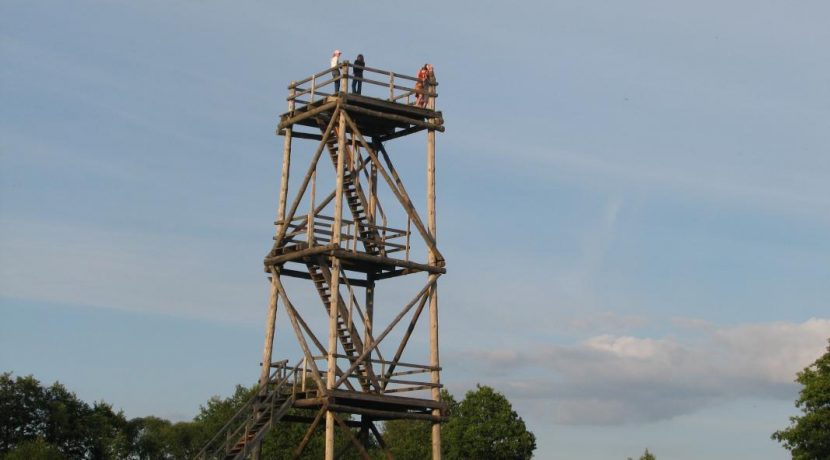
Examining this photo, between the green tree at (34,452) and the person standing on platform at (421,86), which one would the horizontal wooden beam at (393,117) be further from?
the green tree at (34,452)

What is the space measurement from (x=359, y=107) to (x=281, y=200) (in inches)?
164

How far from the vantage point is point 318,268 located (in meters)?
45.7

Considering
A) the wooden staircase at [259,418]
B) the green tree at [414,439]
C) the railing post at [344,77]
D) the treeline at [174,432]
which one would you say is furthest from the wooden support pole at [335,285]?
the green tree at [414,439]

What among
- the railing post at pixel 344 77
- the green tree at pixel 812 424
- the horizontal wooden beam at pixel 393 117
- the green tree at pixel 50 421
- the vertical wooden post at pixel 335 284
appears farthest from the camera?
the green tree at pixel 50 421

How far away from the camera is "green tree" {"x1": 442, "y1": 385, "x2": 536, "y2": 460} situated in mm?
75875

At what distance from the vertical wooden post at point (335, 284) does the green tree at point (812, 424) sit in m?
29.4

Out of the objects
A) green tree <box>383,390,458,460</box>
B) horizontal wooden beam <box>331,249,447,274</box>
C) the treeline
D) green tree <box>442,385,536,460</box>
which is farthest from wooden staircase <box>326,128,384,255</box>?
green tree <box>383,390,458,460</box>

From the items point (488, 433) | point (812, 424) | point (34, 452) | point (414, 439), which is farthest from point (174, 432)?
point (812, 424)

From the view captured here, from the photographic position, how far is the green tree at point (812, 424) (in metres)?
63.8

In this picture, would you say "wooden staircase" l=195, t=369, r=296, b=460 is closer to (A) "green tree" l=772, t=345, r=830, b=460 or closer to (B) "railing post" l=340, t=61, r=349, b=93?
(B) "railing post" l=340, t=61, r=349, b=93

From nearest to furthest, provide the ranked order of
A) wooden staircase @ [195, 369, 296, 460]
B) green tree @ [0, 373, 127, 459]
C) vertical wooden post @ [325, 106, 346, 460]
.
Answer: vertical wooden post @ [325, 106, 346, 460]
wooden staircase @ [195, 369, 296, 460]
green tree @ [0, 373, 127, 459]

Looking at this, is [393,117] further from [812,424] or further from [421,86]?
[812,424]

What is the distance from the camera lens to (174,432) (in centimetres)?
Answer: 11962

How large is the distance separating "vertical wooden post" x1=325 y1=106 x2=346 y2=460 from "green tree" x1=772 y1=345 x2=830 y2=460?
29399mm
